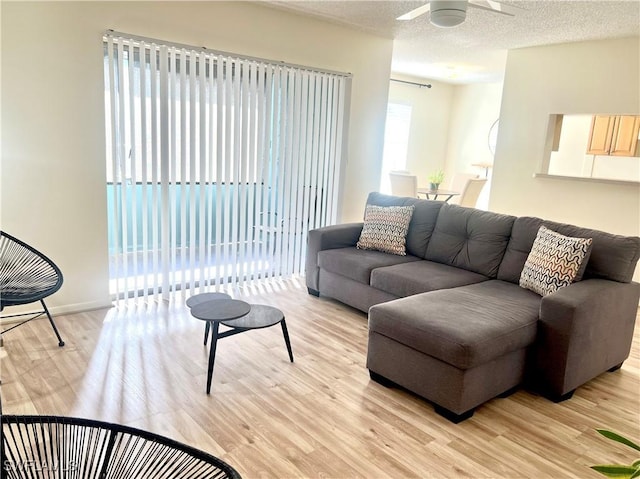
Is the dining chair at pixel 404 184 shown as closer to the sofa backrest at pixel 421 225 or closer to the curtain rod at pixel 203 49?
the curtain rod at pixel 203 49

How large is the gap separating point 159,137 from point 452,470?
294cm

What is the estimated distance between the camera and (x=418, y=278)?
332 cm

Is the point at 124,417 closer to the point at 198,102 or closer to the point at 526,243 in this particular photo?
the point at 198,102

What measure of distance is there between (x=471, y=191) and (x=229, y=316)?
441 centimetres

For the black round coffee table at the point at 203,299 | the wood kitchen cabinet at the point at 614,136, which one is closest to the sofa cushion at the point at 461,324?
the black round coffee table at the point at 203,299

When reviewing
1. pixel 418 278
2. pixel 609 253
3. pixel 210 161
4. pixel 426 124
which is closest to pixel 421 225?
pixel 418 278

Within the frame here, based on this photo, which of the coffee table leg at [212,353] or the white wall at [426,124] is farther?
the white wall at [426,124]

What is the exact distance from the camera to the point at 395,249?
3.97 m

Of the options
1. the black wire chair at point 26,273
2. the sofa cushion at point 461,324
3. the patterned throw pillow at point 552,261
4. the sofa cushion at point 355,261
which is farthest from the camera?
the sofa cushion at point 355,261

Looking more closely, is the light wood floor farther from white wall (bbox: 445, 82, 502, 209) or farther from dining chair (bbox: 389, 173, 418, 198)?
white wall (bbox: 445, 82, 502, 209)

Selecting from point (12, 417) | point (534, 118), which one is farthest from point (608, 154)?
point (12, 417)

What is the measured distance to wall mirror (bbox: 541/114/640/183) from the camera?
5227 millimetres

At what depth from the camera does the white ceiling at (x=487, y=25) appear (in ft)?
12.4

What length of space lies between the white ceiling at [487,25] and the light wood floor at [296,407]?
2.66m
